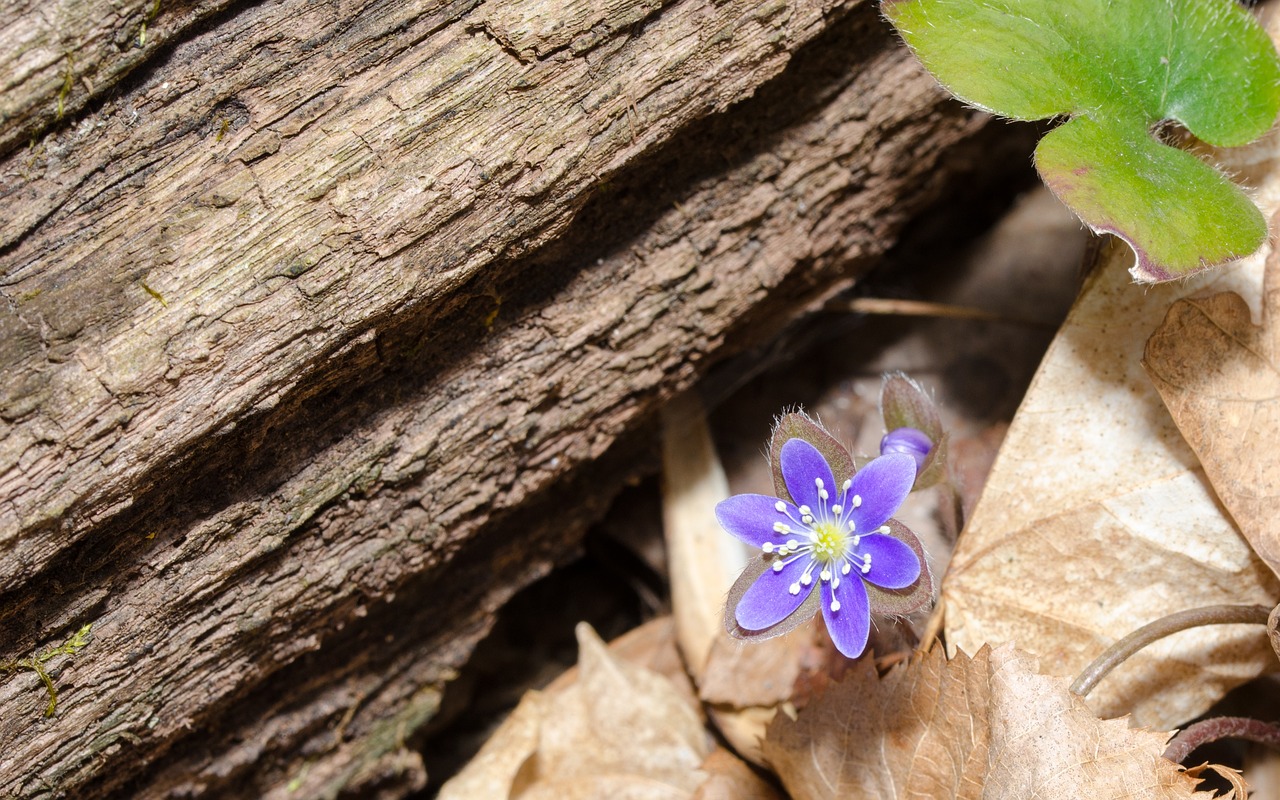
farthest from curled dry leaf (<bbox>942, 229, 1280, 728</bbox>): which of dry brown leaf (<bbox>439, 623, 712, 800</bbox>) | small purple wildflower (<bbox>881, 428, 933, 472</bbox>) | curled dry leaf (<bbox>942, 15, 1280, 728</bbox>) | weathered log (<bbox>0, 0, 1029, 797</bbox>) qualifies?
dry brown leaf (<bbox>439, 623, 712, 800</bbox>)

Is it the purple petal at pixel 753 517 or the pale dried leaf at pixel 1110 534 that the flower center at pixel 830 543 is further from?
the pale dried leaf at pixel 1110 534

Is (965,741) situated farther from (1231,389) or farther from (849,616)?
(1231,389)

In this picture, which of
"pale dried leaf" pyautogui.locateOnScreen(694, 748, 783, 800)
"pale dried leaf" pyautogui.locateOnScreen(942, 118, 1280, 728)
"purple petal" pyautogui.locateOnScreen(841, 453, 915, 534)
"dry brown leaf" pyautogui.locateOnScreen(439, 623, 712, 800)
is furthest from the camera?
"dry brown leaf" pyautogui.locateOnScreen(439, 623, 712, 800)

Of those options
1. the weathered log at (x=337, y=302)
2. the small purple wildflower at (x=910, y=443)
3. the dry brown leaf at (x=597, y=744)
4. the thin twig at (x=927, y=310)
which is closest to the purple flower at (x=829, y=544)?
the small purple wildflower at (x=910, y=443)

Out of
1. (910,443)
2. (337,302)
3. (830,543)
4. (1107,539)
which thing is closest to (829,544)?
(830,543)

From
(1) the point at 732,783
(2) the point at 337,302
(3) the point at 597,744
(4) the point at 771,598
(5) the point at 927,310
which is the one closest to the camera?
(2) the point at 337,302

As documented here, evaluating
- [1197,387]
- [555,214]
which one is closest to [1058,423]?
[1197,387]

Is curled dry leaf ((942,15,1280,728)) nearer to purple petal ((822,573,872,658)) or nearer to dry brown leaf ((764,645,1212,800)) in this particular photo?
dry brown leaf ((764,645,1212,800))
